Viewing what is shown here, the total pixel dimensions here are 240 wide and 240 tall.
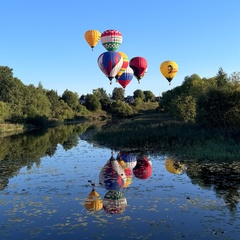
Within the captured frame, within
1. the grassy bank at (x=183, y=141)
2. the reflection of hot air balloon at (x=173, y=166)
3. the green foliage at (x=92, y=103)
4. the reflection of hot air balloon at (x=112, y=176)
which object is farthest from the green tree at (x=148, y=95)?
the reflection of hot air balloon at (x=112, y=176)

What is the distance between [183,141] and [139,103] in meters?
94.9

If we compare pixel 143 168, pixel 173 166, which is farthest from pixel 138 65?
pixel 143 168

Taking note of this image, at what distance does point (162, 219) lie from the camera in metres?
10.5

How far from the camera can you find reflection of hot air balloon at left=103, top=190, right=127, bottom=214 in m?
11.6

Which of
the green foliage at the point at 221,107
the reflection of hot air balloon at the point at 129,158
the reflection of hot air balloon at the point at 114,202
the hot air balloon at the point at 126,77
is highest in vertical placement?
the hot air balloon at the point at 126,77

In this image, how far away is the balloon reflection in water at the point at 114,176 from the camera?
15.5m

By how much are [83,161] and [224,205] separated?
43.5 ft

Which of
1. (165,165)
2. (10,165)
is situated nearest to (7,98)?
(10,165)

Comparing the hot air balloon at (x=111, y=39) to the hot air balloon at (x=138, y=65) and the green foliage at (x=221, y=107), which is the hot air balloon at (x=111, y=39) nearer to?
the hot air balloon at (x=138, y=65)

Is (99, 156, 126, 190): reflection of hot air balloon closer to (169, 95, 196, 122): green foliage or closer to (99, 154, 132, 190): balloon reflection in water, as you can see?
(99, 154, 132, 190): balloon reflection in water

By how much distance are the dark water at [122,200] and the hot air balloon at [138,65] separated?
21.3 m

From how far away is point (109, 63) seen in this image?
34594 millimetres

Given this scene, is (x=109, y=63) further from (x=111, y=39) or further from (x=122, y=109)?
(x=122, y=109)

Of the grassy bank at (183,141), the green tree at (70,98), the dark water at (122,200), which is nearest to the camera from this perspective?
the dark water at (122,200)
